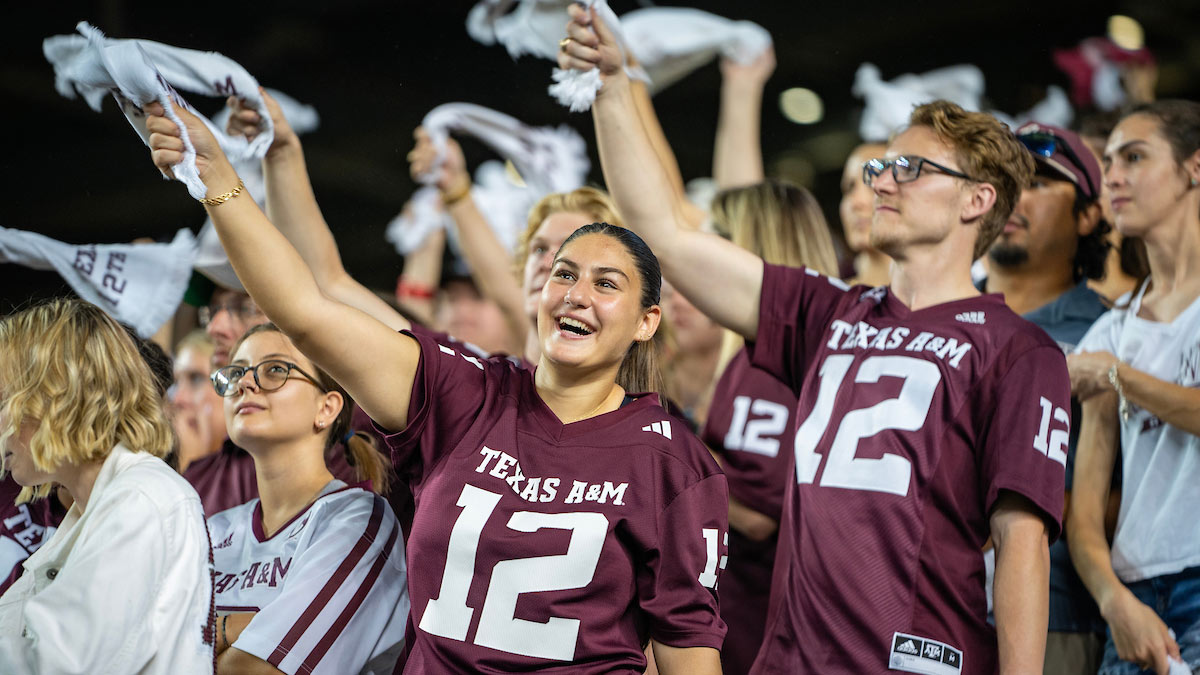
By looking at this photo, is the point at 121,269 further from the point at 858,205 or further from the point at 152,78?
the point at 858,205

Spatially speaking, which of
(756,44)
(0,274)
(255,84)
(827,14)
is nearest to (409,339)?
(255,84)

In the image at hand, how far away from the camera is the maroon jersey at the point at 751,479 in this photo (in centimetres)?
301

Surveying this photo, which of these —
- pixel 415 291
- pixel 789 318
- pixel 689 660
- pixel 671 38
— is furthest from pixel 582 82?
pixel 415 291

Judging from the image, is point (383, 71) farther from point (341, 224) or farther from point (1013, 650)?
point (1013, 650)

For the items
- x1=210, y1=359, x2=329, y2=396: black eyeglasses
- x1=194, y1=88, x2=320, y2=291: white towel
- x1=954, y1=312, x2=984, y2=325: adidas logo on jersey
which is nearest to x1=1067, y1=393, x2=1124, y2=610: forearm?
x1=954, y1=312, x2=984, y2=325: adidas logo on jersey

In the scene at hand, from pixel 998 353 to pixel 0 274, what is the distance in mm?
2719

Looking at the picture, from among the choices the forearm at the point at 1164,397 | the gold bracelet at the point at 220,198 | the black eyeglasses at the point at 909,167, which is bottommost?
the gold bracelet at the point at 220,198

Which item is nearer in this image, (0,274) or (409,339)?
(409,339)

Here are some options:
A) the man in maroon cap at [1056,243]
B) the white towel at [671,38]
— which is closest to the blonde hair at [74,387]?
the white towel at [671,38]

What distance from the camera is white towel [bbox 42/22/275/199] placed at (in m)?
1.91

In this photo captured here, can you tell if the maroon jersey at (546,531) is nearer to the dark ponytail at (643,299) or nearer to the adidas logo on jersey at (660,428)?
the adidas logo on jersey at (660,428)

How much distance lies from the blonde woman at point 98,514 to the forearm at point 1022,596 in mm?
1575

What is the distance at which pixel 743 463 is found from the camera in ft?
10.3

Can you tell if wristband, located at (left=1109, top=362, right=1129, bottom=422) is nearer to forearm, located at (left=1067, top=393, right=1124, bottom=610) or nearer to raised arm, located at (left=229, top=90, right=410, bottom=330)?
forearm, located at (left=1067, top=393, right=1124, bottom=610)
